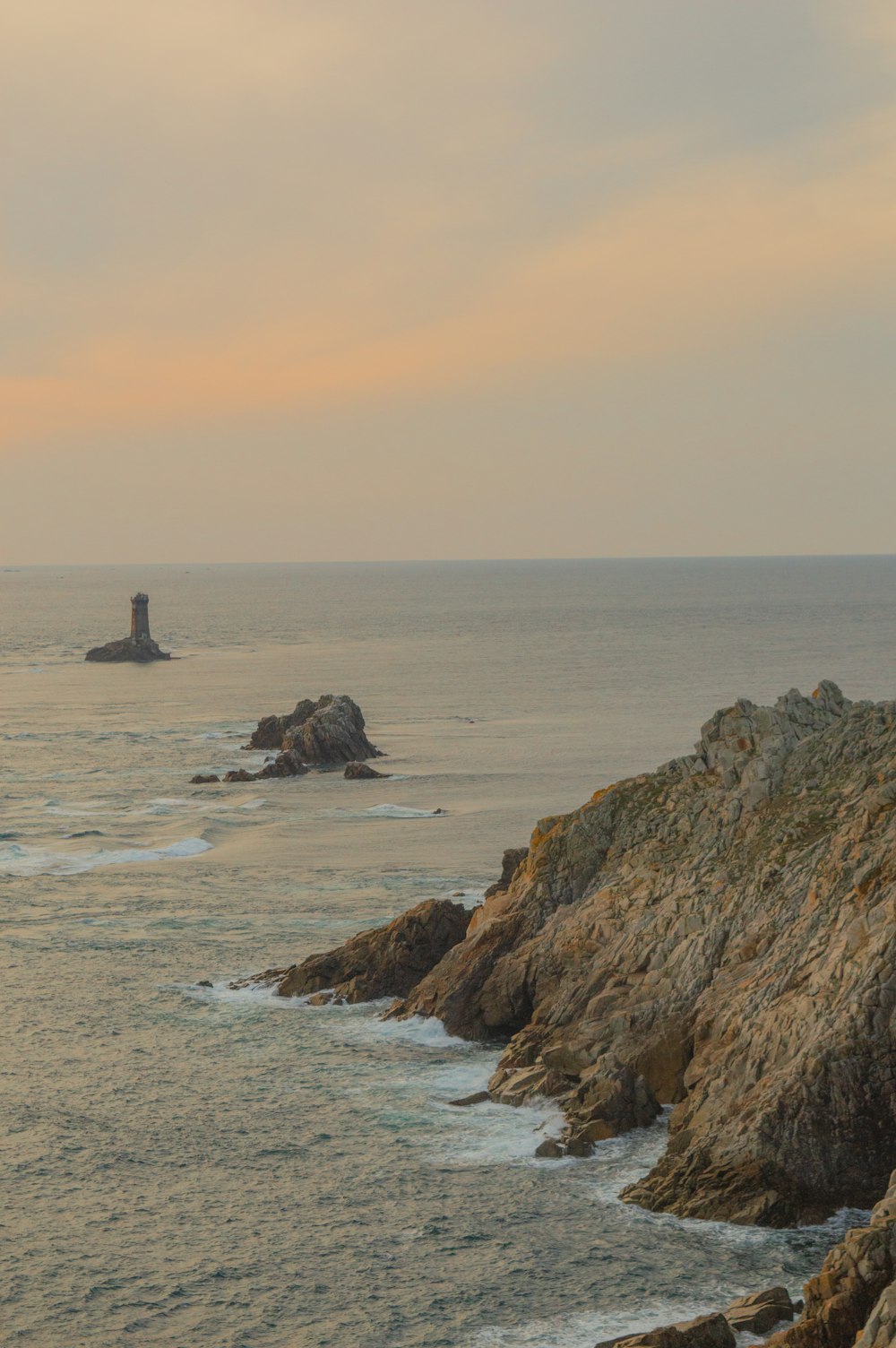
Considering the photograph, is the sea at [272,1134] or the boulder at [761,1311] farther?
the sea at [272,1134]

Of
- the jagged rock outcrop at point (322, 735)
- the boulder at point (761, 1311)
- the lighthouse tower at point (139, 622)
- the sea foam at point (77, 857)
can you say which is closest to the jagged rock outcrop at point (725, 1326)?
the boulder at point (761, 1311)

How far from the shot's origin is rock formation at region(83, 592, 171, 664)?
18450cm

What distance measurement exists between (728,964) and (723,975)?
0.38m

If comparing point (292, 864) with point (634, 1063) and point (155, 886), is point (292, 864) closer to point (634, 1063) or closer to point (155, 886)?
point (155, 886)

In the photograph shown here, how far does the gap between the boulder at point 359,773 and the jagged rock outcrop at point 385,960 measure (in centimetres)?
4348

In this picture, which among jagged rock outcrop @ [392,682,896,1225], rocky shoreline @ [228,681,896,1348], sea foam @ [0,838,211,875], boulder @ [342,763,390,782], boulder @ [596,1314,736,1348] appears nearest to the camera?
boulder @ [596,1314,736,1348]

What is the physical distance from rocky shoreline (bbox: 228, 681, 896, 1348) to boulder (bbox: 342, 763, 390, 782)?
42.0m

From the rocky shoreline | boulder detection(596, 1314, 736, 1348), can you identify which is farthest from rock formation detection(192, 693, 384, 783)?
boulder detection(596, 1314, 736, 1348)

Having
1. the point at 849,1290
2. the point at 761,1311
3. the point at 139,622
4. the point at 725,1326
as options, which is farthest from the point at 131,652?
the point at 849,1290

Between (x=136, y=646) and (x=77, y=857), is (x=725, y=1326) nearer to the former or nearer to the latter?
(x=77, y=857)

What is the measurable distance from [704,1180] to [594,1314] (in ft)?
14.9

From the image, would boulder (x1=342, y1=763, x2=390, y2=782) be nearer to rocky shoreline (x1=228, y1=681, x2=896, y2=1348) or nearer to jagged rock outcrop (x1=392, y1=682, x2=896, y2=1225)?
rocky shoreline (x1=228, y1=681, x2=896, y2=1348)

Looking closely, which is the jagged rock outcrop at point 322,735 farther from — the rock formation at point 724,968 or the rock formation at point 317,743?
the rock formation at point 724,968

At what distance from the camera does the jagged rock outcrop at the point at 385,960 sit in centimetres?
4331
